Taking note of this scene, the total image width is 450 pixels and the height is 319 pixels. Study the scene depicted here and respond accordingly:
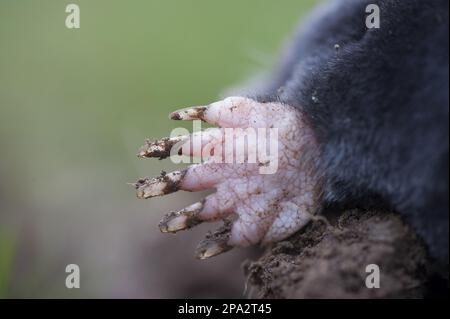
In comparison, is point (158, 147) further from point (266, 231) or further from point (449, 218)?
point (449, 218)

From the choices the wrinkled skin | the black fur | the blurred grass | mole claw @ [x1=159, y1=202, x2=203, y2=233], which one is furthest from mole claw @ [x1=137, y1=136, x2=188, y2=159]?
the blurred grass

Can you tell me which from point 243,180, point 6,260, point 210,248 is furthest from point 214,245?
point 6,260

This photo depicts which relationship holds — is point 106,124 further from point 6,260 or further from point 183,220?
point 183,220

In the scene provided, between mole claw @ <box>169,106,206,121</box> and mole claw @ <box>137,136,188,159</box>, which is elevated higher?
mole claw @ <box>169,106,206,121</box>

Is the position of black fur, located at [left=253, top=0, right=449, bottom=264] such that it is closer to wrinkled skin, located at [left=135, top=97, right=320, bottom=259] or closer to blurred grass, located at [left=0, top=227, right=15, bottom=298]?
wrinkled skin, located at [left=135, top=97, right=320, bottom=259]

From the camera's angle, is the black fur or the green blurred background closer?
the black fur

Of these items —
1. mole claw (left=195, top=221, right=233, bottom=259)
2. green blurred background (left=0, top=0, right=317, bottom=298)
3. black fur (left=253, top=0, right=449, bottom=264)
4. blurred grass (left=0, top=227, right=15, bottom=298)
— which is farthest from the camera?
green blurred background (left=0, top=0, right=317, bottom=298)
